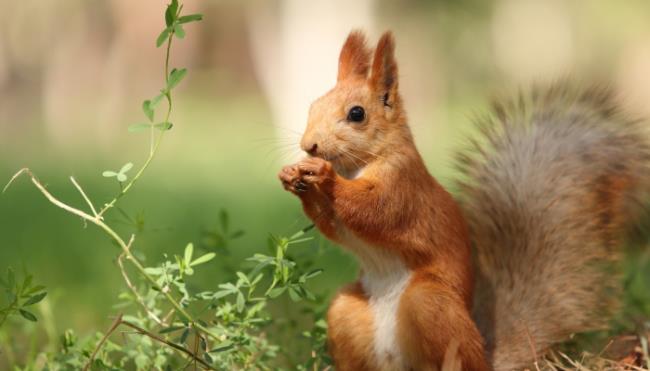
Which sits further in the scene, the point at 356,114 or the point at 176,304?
the point at 356,114

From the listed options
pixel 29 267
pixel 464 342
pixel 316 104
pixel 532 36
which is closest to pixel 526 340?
pixel 464 342

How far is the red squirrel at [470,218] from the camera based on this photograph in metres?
1.76

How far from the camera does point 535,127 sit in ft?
7.08

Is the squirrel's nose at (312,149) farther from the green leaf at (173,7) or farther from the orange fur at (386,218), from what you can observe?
the green leaf at (173,7)

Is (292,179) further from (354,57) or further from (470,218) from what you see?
(470,218)

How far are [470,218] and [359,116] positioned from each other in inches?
15.3

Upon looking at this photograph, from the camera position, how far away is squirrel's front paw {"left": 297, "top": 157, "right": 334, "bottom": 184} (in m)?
1.72

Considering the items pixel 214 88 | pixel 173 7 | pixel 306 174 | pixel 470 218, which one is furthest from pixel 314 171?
pixel 214 88

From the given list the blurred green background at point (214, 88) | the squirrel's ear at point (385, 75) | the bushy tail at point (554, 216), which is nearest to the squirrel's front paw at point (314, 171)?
the squirrel's ear at point (385, 75)

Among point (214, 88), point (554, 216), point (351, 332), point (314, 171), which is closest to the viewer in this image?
point (314, 171)

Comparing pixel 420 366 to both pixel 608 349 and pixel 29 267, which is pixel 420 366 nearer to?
pixel 608 349

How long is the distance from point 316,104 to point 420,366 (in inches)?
21.6

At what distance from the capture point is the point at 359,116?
1.87 meters

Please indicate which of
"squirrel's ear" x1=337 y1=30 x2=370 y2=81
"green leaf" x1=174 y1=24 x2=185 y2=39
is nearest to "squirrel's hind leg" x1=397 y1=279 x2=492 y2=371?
"squirrel's ear" x1=337 y1=30 x2=370 y2=81
